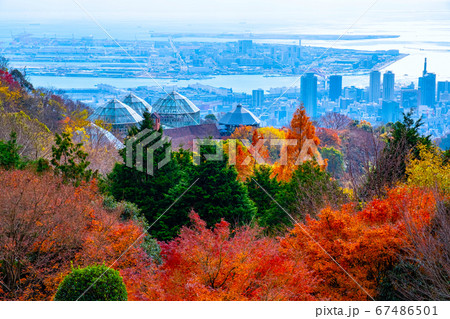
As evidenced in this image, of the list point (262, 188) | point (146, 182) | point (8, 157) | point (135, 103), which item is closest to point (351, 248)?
point (146, 182)

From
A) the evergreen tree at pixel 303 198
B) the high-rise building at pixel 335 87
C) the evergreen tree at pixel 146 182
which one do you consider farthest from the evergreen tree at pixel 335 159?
the evergreen tree at pixel 146 182

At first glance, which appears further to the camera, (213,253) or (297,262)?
(297,262)

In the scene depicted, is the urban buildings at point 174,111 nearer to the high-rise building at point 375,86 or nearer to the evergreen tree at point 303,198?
the high-rise building at point 375,86

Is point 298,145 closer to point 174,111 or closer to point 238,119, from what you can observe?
point 238,119

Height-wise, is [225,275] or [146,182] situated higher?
[225,275]

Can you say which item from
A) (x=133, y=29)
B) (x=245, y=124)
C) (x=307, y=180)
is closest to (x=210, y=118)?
(x=245, y=124)

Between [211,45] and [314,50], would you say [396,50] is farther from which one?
[211,45]

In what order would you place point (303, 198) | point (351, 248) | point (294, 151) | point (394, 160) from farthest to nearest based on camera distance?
point (294, 151) → point (394, 160) → point (303, 198) → point (351, 248)
